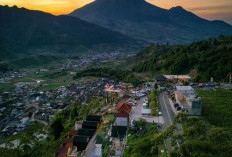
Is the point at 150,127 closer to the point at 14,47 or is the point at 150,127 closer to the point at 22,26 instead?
the point at 14,47

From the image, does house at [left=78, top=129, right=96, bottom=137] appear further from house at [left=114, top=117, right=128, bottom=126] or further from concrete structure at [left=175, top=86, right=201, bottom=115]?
concrete structure at [left=175, top=86, right=201, bottom=115]

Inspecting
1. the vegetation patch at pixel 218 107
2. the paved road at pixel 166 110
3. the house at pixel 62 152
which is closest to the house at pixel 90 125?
the house at pixel 62 152

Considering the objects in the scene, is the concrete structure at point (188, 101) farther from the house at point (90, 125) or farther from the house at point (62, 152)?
the house at point (62, 152)

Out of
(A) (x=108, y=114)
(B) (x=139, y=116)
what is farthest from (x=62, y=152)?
(B) (x=139, y=116)

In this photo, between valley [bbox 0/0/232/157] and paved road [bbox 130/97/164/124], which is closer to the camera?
valley [bbox 0/0/232/157]

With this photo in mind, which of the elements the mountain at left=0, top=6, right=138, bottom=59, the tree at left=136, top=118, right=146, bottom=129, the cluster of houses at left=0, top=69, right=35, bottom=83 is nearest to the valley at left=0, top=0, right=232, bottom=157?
the tree at left=136, top=118, right=146, bottom=129

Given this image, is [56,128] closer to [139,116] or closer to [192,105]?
[139,116]
